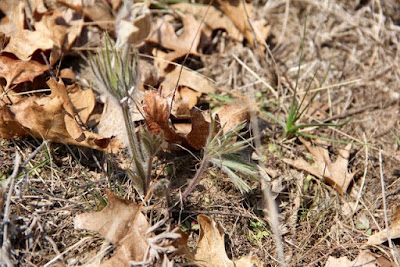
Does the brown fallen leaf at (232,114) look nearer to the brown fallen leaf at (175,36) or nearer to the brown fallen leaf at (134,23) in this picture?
the brown fallen leaf at (175,36)

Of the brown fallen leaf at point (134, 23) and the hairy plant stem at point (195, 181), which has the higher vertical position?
the brown fallen leaf at point (134, 23)

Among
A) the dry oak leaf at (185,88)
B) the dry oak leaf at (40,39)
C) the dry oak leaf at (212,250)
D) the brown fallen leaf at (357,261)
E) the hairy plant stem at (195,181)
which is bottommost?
the brown fallen leaf at (357,261)

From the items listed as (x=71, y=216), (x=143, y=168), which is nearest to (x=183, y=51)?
(x=143, y=168)

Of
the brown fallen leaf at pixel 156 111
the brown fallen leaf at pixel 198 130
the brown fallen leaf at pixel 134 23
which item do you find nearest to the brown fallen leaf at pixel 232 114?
the brown fallen leaf at pixel 198 130

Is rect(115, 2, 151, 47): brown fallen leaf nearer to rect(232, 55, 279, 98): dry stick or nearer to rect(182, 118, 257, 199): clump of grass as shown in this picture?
rect(182, 118, 257, 199): clump of grass

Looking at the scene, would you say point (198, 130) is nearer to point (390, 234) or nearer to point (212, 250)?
point (212, 250)

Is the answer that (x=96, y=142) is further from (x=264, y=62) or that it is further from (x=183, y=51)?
(x=264, y=62)

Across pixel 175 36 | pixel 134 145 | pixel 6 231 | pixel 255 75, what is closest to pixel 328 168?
pixel 255 75
